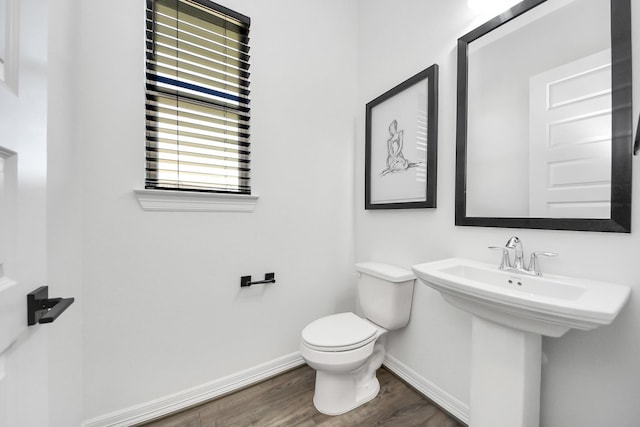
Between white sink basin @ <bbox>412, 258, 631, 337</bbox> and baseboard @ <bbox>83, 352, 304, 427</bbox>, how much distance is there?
119cm

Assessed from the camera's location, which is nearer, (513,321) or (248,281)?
(513,321)

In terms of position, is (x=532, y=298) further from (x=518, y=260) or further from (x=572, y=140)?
(x=572, y=140)

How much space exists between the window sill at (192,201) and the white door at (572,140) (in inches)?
56.1

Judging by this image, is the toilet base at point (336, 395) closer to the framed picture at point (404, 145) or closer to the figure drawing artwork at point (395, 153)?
the framed picture at point (404, 145)

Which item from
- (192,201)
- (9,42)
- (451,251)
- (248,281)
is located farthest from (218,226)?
(451,251)

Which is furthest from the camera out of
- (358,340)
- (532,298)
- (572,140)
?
(358,340)

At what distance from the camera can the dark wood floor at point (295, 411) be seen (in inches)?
51.0

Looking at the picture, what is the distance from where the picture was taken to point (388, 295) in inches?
60.1

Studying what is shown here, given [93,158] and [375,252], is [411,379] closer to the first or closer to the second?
[375,252]

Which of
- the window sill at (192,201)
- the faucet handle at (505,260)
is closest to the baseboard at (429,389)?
the faucet handle at (505,260)

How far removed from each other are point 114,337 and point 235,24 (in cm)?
187

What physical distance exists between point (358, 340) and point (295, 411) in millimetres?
531

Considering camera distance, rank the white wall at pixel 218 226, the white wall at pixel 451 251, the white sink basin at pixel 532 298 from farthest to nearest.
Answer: the white wall at pixel 218 226 → the white wall at pixel 451 251 → the white sink basin at pixel 532 298

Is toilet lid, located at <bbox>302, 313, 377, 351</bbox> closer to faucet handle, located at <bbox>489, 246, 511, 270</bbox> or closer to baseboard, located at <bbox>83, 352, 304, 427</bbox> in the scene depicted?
baseboard, located at <bbox>83, 352, 304, 427</bbox>
